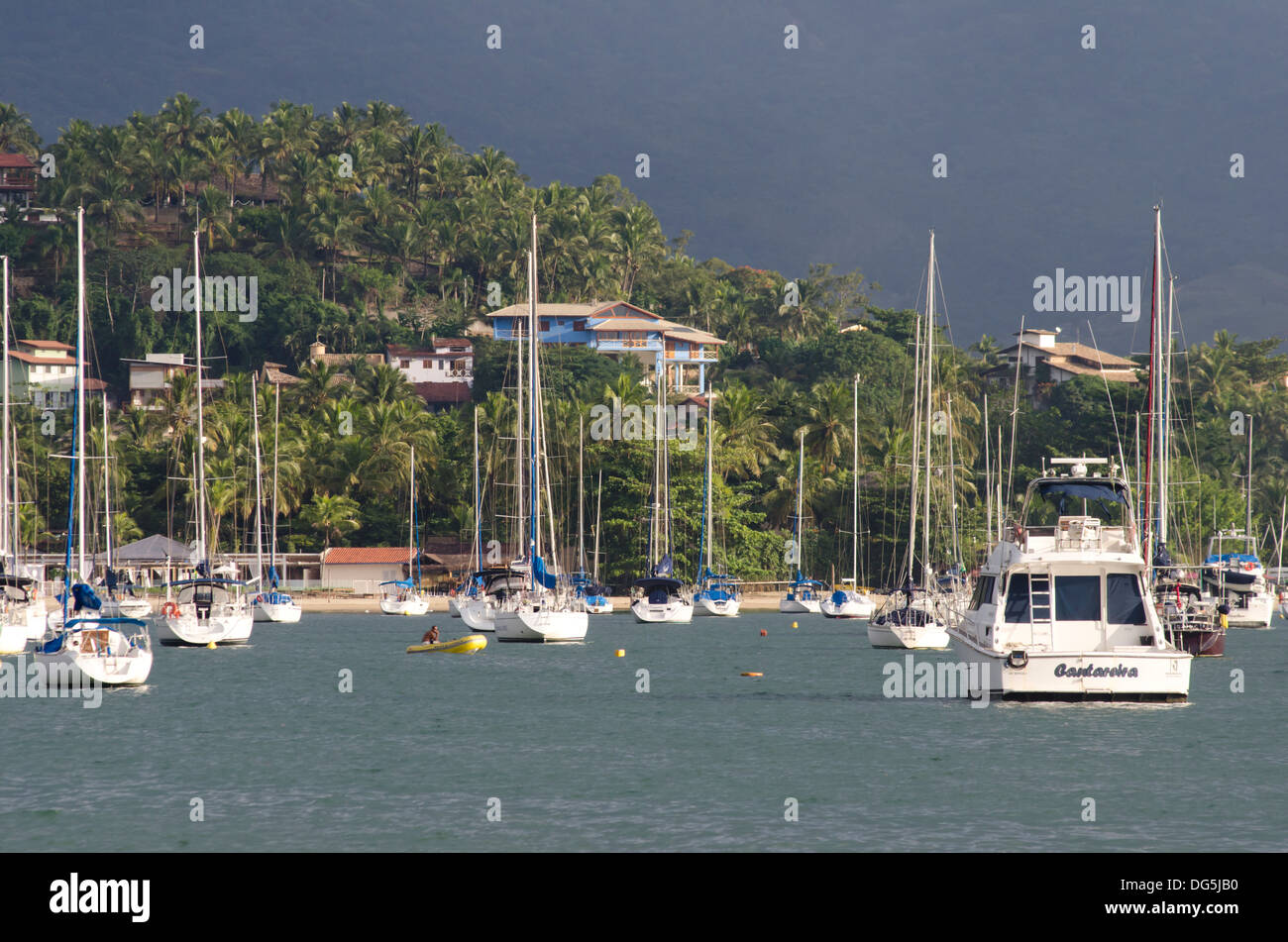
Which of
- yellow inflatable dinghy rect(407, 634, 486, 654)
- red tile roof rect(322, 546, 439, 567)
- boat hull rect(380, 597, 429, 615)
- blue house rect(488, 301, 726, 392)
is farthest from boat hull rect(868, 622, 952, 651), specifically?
blue house rect(488, 301, 726, 392)

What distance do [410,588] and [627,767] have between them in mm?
71401

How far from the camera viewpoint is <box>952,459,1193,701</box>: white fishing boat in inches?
1430

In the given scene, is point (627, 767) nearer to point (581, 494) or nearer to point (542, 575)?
point (542, 575)

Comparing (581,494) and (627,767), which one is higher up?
(581,494)

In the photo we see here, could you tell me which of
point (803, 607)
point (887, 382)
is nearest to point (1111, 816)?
point (803, 607)

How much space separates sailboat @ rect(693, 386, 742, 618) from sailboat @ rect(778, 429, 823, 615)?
361cm

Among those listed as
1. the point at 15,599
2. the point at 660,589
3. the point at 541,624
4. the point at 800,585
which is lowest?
the point at 800,585

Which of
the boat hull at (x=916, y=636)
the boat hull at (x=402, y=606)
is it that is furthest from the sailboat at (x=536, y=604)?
the boat hull at (x=402, y=606)

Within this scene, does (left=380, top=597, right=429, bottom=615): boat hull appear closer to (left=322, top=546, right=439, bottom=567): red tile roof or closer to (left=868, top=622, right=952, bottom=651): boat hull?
(left=322, top=546, right=439, bottom=567): red tile roof

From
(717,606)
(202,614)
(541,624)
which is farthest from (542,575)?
(717,606)

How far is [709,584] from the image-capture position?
103m
